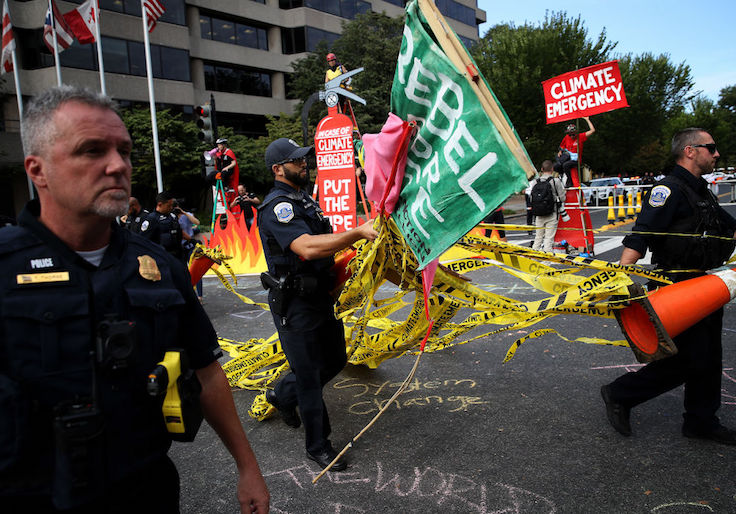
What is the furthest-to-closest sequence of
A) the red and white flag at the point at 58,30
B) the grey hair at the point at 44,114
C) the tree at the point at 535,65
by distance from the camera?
the tree at the point at 535,65 → the red and white flag at the point at 58,30 → the grey hair at the point at 44,114

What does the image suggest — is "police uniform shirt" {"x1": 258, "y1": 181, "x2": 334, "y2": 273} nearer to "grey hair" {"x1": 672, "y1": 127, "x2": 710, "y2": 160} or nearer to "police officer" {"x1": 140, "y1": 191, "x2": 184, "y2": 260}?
"grey hair" {"x1": 672, "y1": 127, "x2": 710, "y2": 160}

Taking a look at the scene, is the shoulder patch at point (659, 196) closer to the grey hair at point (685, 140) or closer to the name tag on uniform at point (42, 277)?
the grey hair at point (685, 140)

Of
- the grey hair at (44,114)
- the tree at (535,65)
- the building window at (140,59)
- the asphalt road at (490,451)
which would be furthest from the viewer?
the building window at (140,59)

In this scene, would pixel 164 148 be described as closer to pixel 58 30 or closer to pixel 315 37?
pixel 58 30

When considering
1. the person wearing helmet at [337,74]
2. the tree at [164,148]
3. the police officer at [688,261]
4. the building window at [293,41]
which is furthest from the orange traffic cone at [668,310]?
the building window at [293,41]

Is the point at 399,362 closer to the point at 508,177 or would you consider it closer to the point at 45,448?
the point at 508,177

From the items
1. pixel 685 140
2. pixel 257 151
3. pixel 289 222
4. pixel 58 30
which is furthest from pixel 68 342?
pixel 257 151

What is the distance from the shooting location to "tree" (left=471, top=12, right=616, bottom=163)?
25.0 m

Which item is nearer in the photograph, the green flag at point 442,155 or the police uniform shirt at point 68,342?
the police uniform shirt at point 68,342

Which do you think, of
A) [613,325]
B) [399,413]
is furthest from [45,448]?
[613,325]

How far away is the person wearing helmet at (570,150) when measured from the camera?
37.8ft

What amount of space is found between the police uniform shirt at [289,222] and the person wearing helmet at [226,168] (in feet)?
31.4

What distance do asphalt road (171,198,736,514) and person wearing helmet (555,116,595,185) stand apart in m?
7.33

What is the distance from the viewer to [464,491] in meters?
2.97
